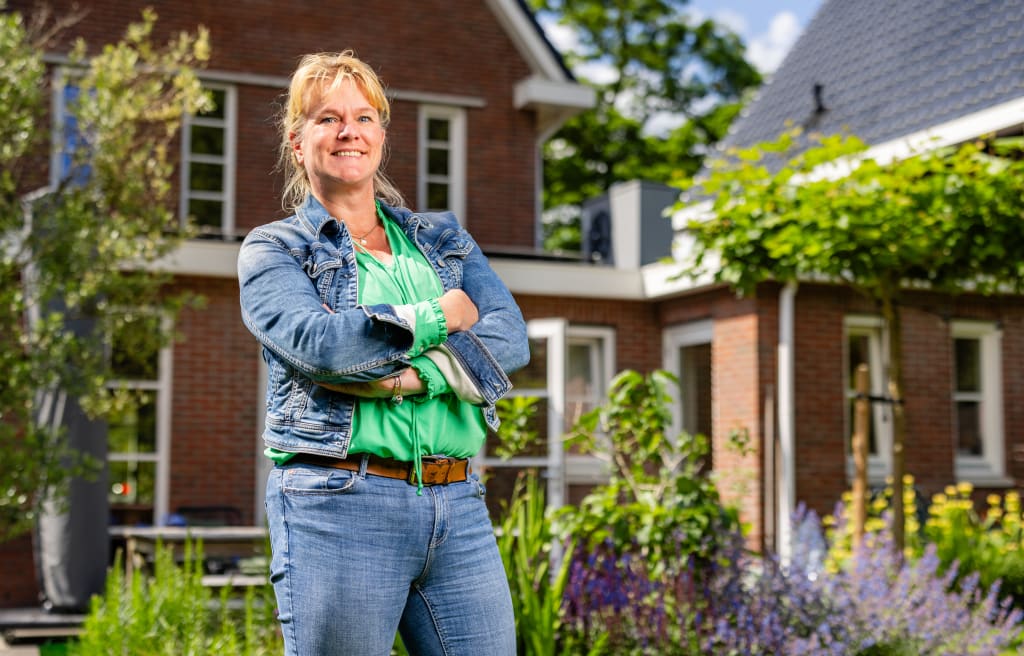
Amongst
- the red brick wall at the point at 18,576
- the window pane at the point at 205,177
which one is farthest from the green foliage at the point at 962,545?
the window pane at the point at 205,177

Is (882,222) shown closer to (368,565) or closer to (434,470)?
(434,470)

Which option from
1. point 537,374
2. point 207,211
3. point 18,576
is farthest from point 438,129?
point 18,576

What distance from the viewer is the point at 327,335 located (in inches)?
79.4

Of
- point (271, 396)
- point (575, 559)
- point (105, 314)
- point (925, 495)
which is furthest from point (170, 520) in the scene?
point (271, 396)

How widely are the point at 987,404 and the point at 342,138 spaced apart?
10334mm

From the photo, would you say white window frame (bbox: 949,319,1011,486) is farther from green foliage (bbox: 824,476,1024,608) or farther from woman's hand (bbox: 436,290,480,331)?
woman's hand (bbox: 436,290,480,331)

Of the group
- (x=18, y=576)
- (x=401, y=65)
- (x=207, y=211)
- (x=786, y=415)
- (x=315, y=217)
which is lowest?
(x=18, y=576)

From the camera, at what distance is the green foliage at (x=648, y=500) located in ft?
16.1

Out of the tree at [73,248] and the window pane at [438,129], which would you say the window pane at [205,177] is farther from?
the tree at [73,248]

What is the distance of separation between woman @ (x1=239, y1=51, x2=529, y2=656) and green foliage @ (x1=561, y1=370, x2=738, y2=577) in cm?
276

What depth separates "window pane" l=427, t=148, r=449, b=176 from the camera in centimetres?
1248

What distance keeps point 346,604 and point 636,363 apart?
920 cm

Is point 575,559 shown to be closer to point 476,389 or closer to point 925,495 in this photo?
point 476,389

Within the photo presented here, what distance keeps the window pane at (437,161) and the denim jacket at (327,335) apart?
33.7ft
